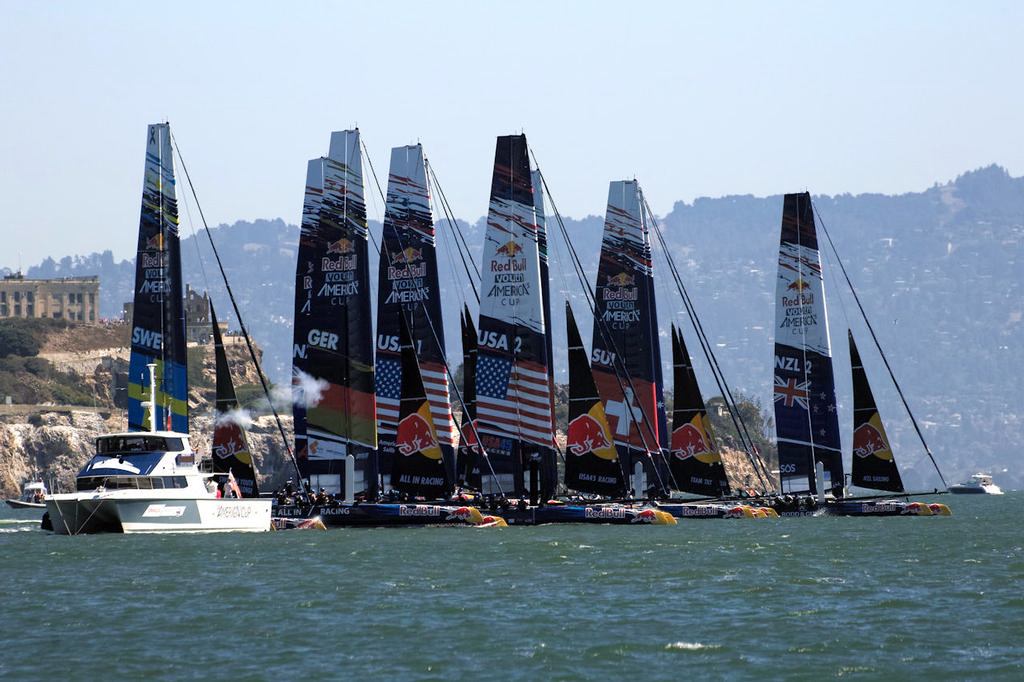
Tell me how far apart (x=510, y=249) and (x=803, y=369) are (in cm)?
1809

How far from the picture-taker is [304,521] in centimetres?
5912

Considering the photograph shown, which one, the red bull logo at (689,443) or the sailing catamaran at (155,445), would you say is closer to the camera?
the sailing catamaran at (155,445)

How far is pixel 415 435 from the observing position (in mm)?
57438

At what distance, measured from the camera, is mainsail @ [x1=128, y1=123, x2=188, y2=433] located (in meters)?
63.1

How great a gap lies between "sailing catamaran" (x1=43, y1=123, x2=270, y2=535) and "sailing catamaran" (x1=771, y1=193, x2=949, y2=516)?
2475 centimetres

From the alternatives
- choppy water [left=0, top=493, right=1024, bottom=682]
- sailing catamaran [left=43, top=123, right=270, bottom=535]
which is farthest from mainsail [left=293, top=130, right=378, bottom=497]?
choppy water [left=0, top=493, right=1024, bottom=682]

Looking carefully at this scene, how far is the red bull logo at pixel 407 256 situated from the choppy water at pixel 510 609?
15.1m

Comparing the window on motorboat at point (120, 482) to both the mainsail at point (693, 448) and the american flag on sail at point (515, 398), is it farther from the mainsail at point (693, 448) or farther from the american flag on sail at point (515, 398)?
the mainsail at point (693, 448)

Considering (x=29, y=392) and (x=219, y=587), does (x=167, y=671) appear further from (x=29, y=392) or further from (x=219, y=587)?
(x=29, y=392)

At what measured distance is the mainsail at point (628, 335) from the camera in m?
68.4

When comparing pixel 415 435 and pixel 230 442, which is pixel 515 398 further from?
pixel 230 442

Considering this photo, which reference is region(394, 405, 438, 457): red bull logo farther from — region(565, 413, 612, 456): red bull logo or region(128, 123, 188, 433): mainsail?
region(128, 123, 188, 433): mainsail

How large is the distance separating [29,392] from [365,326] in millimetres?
128751

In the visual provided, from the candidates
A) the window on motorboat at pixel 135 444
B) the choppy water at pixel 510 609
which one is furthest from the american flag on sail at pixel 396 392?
A: the window on motorboat at pixel 135 444
